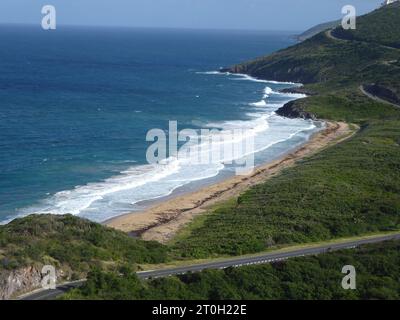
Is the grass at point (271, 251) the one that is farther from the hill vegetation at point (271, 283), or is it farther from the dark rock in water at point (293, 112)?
the dark rock in water at point (293, 112)

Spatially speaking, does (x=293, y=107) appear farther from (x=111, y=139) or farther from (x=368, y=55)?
(x=368, y=55)

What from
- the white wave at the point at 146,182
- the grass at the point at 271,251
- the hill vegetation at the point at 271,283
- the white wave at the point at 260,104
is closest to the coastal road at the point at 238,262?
the grass at the point at 271,251

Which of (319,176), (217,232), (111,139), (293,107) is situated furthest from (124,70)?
(217,232)

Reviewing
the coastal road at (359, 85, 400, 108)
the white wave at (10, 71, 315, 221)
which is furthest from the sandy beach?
the coastal road at (359, 85, 400, 108)

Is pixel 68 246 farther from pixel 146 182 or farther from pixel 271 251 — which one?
pixel 146 182

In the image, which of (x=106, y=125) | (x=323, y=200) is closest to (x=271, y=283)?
(x=323, y=200)

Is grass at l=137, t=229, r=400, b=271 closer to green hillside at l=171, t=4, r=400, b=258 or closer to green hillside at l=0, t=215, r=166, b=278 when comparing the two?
green hillside at l=171, t=4, r=400, b=258
